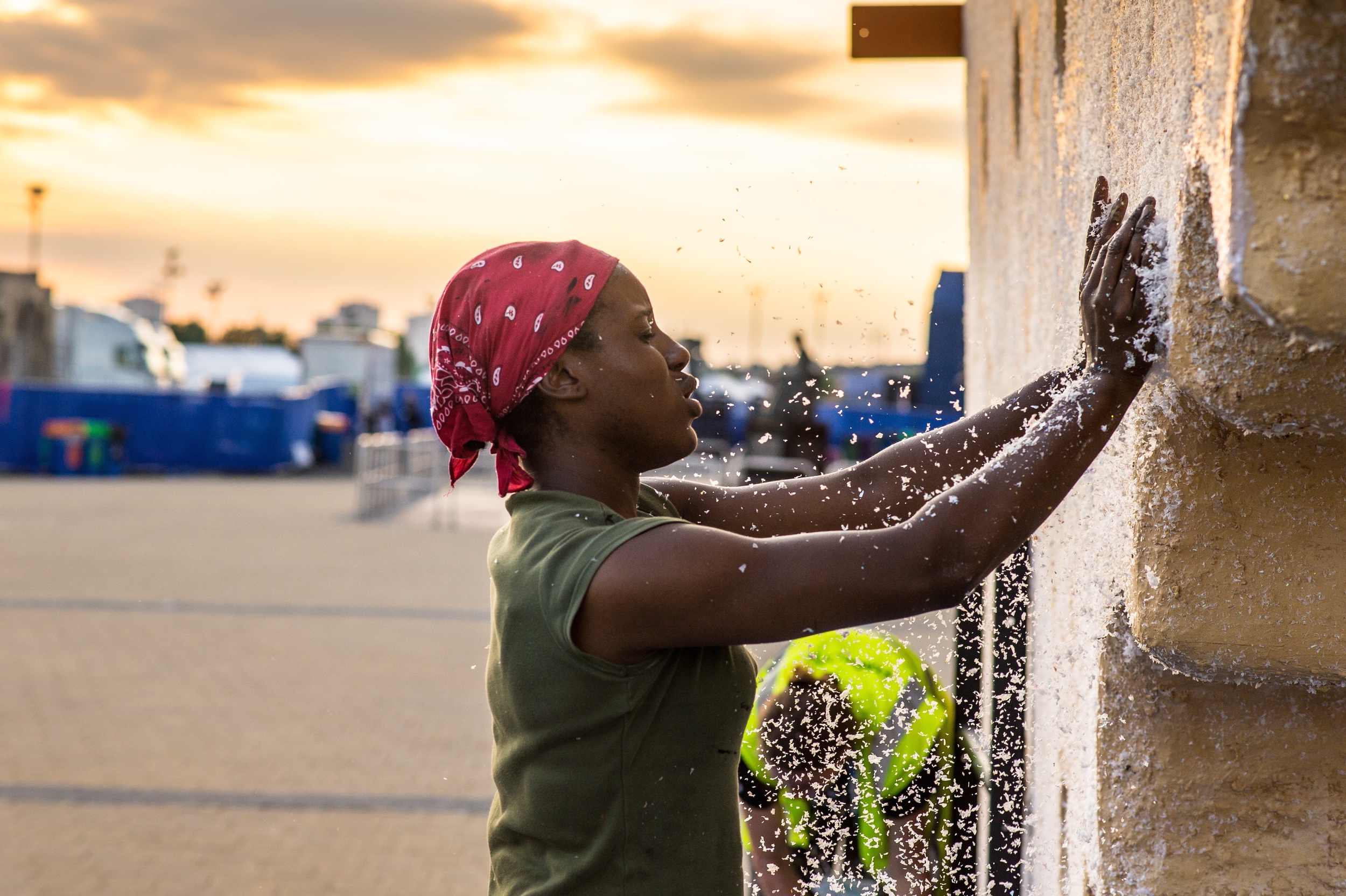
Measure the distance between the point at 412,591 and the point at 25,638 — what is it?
123 inches

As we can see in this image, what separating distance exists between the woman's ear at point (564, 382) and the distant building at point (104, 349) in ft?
107

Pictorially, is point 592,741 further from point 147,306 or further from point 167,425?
point 147,306

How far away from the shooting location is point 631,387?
156 centimetres

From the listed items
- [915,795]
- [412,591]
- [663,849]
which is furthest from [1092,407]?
[412,591]

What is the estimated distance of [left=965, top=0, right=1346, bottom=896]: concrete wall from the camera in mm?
1011

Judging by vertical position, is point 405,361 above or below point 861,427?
above

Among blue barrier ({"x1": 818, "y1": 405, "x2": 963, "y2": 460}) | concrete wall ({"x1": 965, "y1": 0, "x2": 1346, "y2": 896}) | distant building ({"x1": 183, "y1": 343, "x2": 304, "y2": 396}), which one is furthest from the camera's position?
distant building ({"x1": 183, "y1": 343, "x2": 304, "y2": 396})

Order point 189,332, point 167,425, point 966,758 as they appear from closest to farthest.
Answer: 1. point 966,758
2. point 167,425
3. point 189,332

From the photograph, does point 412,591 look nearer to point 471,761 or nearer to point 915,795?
point 471,761

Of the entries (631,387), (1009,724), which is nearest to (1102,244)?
(631,387)

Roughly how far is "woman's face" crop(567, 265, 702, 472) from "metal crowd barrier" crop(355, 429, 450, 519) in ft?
45.0

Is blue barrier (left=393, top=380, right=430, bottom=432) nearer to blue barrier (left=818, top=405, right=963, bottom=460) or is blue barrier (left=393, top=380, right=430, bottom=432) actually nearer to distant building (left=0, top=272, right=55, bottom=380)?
distant building (left=0, top=272, right=55, bottom=380)

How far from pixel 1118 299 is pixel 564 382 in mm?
686

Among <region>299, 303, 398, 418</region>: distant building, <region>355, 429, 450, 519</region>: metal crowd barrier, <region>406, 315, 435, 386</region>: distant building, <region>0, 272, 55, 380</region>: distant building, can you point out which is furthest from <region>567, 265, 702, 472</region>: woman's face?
<region>0, 272, 55, 380</region>: distant building
